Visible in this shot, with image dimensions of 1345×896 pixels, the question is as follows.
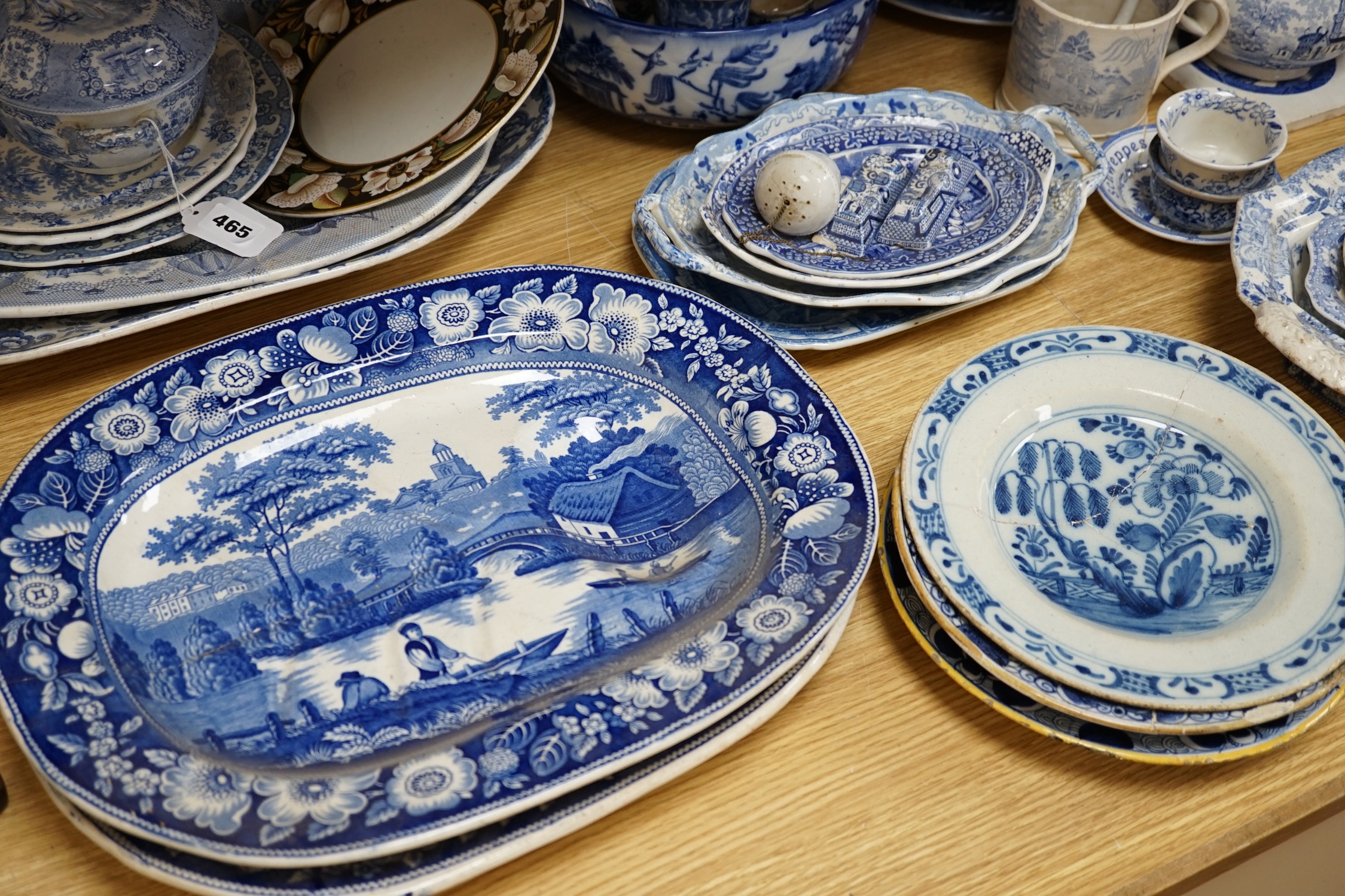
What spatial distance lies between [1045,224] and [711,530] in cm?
42

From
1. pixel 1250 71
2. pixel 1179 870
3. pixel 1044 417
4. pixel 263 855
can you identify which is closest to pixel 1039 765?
pixel 1179 870

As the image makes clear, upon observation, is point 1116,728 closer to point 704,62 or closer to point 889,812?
point 889,812

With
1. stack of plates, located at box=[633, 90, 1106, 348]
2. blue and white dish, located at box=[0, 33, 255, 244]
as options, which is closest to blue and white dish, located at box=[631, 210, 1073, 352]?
stack of plates, located at box=[633, 90, 1106, 348]

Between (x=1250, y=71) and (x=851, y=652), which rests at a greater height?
(x=1250, y=71)

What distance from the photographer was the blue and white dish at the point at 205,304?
83cm

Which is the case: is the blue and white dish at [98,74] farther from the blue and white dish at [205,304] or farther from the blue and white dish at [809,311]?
the blue and white dish at [809,311]

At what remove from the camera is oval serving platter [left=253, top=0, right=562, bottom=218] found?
0.94 m

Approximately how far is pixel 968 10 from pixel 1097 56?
257 millimetres

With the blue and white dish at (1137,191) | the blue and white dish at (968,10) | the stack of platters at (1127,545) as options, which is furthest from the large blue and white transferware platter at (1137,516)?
the blue and white dish at (968,10)

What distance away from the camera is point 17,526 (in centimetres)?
72

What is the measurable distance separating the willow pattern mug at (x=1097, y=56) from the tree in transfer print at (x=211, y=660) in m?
0.86

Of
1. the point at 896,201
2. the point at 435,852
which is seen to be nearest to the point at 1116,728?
the point at 435,852

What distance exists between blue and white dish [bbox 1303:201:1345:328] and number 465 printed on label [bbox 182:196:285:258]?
809 millimetres

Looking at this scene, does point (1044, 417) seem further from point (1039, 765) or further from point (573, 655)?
point (573, 655)
